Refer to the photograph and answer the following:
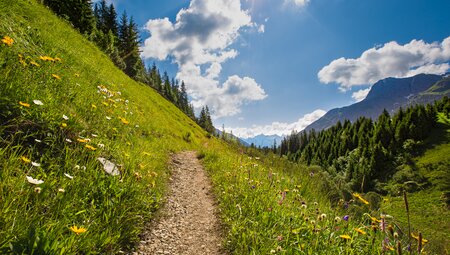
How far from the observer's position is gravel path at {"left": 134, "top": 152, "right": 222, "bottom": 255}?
461cm

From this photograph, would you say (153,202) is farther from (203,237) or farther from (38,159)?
(38,159)

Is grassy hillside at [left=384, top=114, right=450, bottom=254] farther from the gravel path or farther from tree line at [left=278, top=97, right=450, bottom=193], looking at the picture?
the gravel path

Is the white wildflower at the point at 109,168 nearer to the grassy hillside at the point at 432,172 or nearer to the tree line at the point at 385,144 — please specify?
the grassy hillside at the point at 432,172

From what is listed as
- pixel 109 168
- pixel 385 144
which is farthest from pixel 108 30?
pixel 385 144

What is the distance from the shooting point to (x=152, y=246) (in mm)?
A: 4406

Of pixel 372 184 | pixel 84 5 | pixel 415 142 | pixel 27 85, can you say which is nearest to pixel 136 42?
pixel 84 5

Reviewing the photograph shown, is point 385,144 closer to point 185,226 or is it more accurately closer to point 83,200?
point 185,226

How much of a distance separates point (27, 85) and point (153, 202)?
3534mm

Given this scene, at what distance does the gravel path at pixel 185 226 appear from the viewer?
4605 millimetres

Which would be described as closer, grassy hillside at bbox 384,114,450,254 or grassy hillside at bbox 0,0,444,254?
grassy hillside at bbox 0,0,444,254

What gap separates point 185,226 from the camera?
5613mm

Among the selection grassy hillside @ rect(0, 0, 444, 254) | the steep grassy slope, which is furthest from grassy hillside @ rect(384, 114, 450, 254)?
the steep grassy slope

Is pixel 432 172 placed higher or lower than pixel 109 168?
lower

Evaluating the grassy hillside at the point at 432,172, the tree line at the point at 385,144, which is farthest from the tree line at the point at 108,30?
the grassy hillside at the point at 432,172
